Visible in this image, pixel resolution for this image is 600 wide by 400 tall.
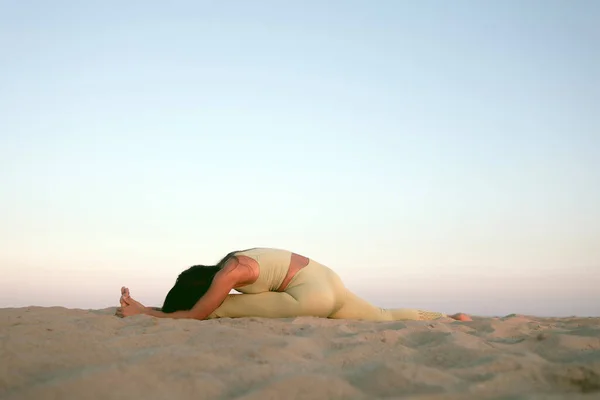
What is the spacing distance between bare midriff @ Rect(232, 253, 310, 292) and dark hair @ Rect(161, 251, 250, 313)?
113mm

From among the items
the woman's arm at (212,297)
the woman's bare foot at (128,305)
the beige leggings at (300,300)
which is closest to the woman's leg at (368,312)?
the beige leggings at (300,300)

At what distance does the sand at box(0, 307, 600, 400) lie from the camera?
1.92 m

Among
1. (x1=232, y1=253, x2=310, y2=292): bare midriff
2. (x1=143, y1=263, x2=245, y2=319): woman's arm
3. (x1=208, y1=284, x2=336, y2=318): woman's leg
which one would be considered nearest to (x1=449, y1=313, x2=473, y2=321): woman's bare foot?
(x1=208, y1=284, x2=336, y2=318): woman's leg

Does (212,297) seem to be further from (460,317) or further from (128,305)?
(460,317)

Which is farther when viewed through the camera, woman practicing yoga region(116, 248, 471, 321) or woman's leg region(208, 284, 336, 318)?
woman's leg region(208, 284, 336, 318)

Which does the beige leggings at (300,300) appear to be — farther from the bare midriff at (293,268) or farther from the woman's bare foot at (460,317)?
the woman's bare foot at (460,317)

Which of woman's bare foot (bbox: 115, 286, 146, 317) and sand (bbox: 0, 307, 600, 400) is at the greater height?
woman's bare foot (bbox: 115, 286, 146, 317)

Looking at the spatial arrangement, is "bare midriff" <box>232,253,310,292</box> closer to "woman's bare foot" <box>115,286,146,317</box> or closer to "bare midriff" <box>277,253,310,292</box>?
"bare midriff" <box>277,253,310,292</box>

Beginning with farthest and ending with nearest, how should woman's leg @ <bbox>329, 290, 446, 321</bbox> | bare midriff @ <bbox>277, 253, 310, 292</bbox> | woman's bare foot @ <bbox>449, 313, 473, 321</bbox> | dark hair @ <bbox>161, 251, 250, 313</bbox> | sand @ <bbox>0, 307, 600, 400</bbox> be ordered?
woman's bare foot @ <bbox>449, 313, 473, 321</bbox>, woman's leg @ <bbox>329, 290, 446, 321</bbox>, bare midriff @ <bbox>277, 253, 310, 292</bbox>, dark hair @ <bbox>161, 251, 250, 313</bbox>, sand @ <bbox>0, 307, 600, 400</bbox>

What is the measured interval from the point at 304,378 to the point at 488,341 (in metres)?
1.41

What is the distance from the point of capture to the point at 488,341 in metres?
3.00

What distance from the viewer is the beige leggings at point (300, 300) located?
4.41 meters

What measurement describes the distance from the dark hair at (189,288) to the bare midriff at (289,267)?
0.11m

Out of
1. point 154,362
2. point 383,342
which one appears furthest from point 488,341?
point 154,362
